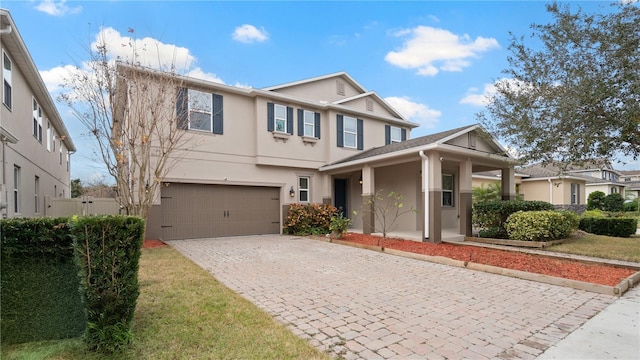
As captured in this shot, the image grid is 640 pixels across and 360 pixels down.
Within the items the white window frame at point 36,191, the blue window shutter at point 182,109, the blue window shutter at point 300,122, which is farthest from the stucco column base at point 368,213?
the white window frame at point 36,191

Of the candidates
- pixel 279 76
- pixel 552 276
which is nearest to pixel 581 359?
pixel 552 276

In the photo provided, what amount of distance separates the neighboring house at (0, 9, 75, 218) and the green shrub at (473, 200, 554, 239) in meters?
13.0

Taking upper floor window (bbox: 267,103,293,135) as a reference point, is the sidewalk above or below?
below

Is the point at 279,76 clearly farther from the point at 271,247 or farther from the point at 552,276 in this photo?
the point at 552,276

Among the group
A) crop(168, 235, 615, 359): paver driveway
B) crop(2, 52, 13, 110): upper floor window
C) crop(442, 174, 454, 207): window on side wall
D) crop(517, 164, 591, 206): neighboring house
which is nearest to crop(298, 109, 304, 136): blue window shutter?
crop(442, 174, 454, 207): window on side wall

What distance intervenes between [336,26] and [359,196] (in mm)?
8127

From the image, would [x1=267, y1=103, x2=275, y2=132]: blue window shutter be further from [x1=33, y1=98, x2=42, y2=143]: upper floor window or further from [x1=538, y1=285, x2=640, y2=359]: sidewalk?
[x1=538, y1=285, x2=640, y2=359]: sidewalk

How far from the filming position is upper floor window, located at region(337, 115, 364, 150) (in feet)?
51.1

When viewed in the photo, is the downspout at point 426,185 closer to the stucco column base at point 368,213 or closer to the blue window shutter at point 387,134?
the stucco column base at point 368,213

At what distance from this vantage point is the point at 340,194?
16.8 meters

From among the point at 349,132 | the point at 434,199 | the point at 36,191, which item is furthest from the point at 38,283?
the point at 349,132

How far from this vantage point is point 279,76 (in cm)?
1568

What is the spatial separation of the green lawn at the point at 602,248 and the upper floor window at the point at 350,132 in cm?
905

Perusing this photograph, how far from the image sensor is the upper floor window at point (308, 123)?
1464 cm
